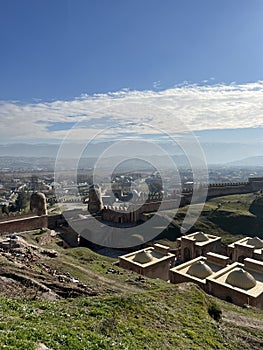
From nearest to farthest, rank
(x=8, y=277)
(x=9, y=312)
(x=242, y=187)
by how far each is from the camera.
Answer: (x=9, y=312)
(x=8, y=277)
(x=242, y=187)

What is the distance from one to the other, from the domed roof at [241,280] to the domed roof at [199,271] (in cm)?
142

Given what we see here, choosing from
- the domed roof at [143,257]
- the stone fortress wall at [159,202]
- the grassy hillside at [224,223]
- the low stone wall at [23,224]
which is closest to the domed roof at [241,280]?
the domed roof at [143,257]

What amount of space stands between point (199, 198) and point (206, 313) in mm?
27935

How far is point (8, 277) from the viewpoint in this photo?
9789mm

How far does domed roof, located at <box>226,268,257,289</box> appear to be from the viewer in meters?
12.8

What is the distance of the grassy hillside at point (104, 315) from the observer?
5.50m

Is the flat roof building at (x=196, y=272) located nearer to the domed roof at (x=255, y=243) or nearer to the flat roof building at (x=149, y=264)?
the flat roof building at (x=149, y=264)

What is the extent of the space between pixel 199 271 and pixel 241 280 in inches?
91.4

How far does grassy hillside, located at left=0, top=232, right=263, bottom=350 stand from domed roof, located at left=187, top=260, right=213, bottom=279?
115 inches

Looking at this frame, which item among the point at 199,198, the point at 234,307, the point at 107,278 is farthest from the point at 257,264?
the point at 199,198

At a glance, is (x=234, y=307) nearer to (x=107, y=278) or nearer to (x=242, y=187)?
(x=107, y=278)

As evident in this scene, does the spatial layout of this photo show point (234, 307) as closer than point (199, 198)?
Yes

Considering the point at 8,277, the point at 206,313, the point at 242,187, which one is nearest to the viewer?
the point at 206,313

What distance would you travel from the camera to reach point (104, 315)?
6.99 m
